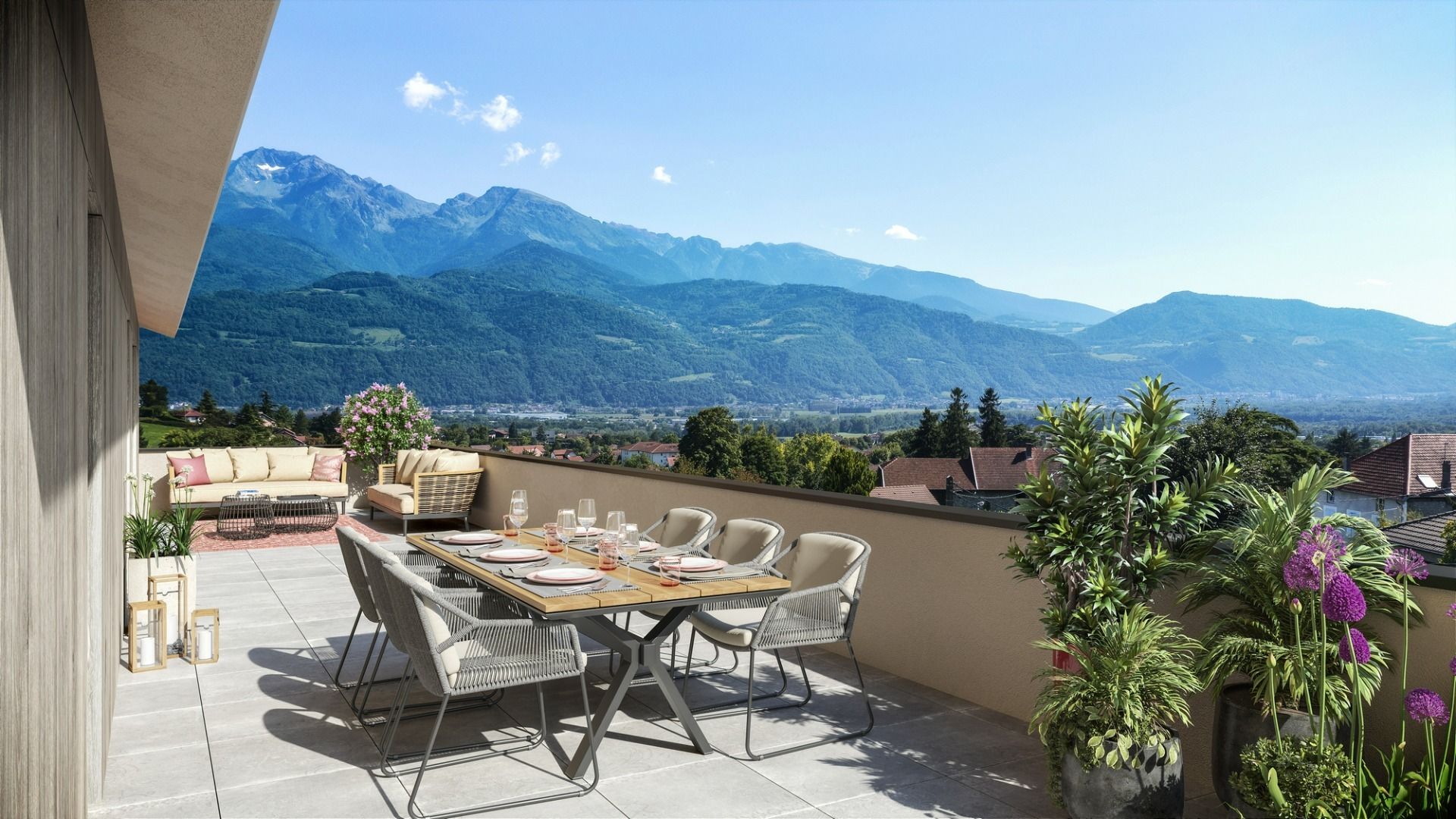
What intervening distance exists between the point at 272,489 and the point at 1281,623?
401 inches

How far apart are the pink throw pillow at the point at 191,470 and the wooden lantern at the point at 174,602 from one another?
19.1 ft

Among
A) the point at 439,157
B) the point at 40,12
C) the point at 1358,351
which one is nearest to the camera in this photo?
the point at 40,12

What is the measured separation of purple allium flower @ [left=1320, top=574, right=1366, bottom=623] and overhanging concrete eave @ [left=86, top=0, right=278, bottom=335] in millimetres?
3012

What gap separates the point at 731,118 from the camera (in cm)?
7456

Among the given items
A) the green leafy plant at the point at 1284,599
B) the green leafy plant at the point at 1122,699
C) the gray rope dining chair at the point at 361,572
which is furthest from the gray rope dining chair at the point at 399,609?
the green leafy plant at the point at 1284,599

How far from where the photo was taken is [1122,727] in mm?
2836

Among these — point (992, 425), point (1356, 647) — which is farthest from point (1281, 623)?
point (992, 425)

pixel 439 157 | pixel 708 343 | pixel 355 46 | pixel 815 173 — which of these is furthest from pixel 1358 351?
pixel 439 157

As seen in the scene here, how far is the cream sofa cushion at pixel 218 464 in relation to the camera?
35.2 ft

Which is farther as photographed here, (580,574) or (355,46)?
(355,46)

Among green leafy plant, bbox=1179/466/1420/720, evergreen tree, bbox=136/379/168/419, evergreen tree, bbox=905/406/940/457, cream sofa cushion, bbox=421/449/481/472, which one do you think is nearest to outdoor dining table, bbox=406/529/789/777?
green leafy plant, bbox=1179/466/1420/720

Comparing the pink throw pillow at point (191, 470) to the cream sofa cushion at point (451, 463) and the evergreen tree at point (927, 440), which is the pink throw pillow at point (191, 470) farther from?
the evergreen tree at point (927, 440)

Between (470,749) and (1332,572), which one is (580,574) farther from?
(1332,572)

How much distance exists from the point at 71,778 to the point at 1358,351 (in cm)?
3655
